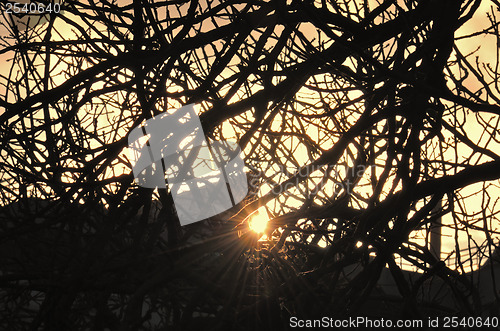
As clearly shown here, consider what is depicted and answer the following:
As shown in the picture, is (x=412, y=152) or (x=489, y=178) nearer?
(x=489, y=178)

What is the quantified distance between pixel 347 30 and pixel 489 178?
1010 mm

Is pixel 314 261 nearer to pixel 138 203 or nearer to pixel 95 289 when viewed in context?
pixel 138 203

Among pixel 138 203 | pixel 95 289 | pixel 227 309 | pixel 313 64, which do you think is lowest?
pixel 227 309

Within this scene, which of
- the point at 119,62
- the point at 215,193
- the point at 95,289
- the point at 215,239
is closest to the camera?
the point at 95,289

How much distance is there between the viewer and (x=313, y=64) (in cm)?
289

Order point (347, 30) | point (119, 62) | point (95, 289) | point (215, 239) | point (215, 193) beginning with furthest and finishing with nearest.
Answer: point (215, 193) < point (347, 30) < point (119, 62) < point (215, 239) < point (95, 289)

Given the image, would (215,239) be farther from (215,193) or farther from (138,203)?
(215,193)

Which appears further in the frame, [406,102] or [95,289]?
[406,102]

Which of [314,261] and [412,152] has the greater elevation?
[412,152]

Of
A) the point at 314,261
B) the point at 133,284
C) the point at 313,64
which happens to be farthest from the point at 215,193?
the point at 133,284

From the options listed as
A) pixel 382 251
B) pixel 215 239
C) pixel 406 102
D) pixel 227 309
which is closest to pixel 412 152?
pixel 406 102

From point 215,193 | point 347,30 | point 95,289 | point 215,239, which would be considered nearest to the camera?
point 95,289

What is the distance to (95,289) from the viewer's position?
2.06m

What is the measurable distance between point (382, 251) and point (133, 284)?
4.16 ft
